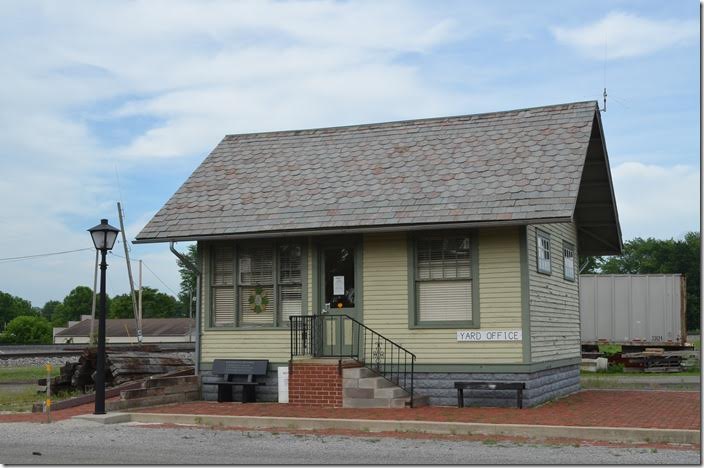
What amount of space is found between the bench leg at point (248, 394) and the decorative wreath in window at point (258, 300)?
1.50 m

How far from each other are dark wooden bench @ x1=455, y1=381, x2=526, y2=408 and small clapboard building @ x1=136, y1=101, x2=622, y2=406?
360 millimetres

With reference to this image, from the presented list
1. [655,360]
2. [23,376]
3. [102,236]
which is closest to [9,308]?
[23,376]

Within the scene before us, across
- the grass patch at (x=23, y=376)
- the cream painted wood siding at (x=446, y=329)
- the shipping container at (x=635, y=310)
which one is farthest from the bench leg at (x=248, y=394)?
the shipping container at (x=635, y=310)

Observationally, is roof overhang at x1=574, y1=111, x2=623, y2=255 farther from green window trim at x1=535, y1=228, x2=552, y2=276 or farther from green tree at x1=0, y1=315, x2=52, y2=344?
green tree at x1=0, y1=315, x2=52, y2=344

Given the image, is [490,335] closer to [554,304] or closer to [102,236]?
[554,304]

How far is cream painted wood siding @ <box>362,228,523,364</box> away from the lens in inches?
654

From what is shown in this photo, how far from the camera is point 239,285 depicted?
1881 cm

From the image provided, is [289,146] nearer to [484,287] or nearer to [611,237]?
[484,287]

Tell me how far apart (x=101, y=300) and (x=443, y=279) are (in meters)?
6.06

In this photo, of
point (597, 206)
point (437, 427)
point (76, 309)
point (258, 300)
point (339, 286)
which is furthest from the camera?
point (76, 309)

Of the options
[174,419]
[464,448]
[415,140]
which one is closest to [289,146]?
[415,140]

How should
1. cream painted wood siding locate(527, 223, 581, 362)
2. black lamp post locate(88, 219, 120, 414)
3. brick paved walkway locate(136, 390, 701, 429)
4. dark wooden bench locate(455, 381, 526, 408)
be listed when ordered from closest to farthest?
brick paved walkway locate(136, 390, 701, 429)
black lamp post locate(88, 219, 120, 414)
dark wooden bench locate(455, 381, 526, 408)
cream painted wood siding locate(527, 223, 581, 362)

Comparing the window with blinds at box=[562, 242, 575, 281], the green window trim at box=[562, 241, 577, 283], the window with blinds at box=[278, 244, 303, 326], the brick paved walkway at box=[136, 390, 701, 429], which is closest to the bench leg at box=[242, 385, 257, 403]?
the brick paved walkway at box=[136, 390, 701, 429]

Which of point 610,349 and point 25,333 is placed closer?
point 610,349
